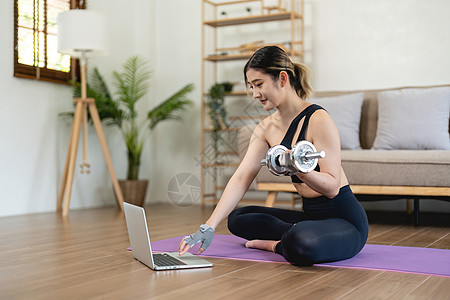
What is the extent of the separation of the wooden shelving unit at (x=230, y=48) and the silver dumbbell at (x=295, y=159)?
3088 millimetres

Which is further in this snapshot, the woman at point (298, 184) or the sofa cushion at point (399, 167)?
the sofa cushion at point (399, 167)

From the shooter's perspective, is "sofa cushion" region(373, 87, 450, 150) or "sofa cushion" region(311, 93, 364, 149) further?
"sofa cushion" region(311, 93, 364, 149)

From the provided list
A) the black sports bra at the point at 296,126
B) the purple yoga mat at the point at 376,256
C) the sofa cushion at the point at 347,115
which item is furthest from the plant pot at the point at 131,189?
the black sports bra at the point at 296,126

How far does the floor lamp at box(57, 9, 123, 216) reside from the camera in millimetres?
4230

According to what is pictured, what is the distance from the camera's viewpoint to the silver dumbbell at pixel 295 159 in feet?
5.55

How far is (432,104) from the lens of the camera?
390cm

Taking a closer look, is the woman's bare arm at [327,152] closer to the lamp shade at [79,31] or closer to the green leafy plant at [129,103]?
the lamp shade at [79,31]

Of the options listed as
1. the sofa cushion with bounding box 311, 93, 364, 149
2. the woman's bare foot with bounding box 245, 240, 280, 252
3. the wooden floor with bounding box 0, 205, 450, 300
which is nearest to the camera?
the wooden floor with bounding box 0, 205, 450, 300

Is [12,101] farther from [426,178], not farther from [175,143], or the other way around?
[426,178]

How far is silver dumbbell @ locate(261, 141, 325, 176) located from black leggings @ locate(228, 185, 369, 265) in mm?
367

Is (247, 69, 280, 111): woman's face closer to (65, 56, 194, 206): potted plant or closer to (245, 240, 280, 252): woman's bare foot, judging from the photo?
(245, 240, 280, 252): woman's bare foot

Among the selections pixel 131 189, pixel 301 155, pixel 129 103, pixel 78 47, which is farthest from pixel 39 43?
pixel 301 155

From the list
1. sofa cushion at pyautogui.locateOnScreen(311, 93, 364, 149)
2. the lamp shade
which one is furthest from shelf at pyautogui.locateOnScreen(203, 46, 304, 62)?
the lamp shade

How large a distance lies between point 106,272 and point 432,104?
2.74 metres
